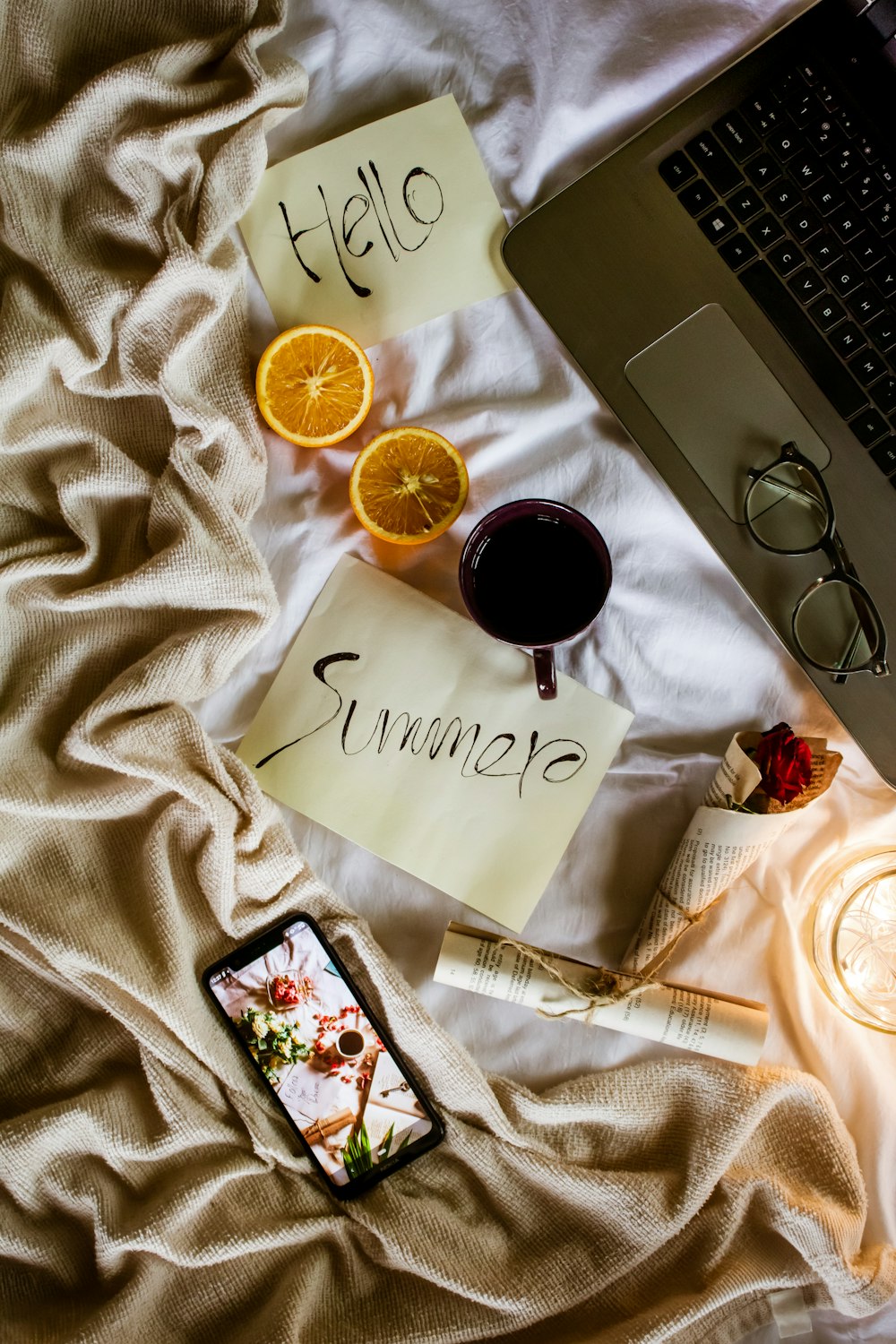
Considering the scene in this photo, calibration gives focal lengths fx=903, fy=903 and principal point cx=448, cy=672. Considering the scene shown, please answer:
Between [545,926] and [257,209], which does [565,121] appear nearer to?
[257,209]

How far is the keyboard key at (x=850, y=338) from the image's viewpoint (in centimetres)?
70

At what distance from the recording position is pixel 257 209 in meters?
0.77

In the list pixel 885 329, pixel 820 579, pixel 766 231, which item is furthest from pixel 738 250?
pixel 820 579

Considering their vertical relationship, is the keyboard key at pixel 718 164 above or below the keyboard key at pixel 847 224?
above

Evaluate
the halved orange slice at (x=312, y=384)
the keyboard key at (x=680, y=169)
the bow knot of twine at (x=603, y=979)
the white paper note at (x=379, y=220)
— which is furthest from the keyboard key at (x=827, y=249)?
the bow knot of twine at (x=603, y=979)

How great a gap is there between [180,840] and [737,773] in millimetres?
462

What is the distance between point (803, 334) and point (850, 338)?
0.04m

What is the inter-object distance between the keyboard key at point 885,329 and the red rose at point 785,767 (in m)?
0.32

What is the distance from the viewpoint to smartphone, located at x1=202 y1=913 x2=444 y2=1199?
0.74 m

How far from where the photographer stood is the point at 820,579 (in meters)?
0.71

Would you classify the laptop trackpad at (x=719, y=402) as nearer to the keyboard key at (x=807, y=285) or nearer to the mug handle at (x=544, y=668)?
the keyboard key at (x=807, y=285)

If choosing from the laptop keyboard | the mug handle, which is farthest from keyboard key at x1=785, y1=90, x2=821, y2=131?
the mug handle

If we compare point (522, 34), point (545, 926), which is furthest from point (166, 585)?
point (522, 34)

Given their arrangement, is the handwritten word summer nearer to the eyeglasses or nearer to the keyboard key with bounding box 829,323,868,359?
the eyeglasses
